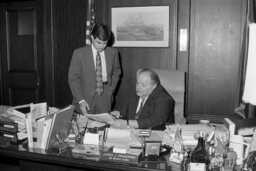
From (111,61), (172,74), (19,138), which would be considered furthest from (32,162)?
(111,61)

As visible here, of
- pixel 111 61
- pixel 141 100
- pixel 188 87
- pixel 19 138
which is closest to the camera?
pixel 19 138

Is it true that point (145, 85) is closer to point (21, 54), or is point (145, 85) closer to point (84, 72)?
point (84, 72)

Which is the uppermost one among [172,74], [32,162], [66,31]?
[66,31]

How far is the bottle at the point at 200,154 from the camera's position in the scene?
1.71m

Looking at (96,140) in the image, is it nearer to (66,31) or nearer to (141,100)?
(141,100)

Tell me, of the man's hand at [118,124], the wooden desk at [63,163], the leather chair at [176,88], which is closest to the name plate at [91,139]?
the wooden desk at [63,163]

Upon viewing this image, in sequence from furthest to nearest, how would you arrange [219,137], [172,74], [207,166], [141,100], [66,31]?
[66,31]
[172,74]
[141,100]
[219,137]
[207,166]

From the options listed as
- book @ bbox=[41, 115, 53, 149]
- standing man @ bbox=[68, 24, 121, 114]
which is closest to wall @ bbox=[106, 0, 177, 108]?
standing man @ bbox=[68, 24, 121, 114]

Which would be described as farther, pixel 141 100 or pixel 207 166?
pixel 141 100

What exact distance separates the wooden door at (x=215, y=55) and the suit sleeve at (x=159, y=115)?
143cm

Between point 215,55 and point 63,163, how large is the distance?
2.54 meters

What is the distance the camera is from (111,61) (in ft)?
11.8

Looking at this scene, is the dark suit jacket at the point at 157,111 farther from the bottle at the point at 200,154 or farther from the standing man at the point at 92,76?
the standing man at the point at 92,76

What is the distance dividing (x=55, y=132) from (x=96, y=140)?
9.6 inches
